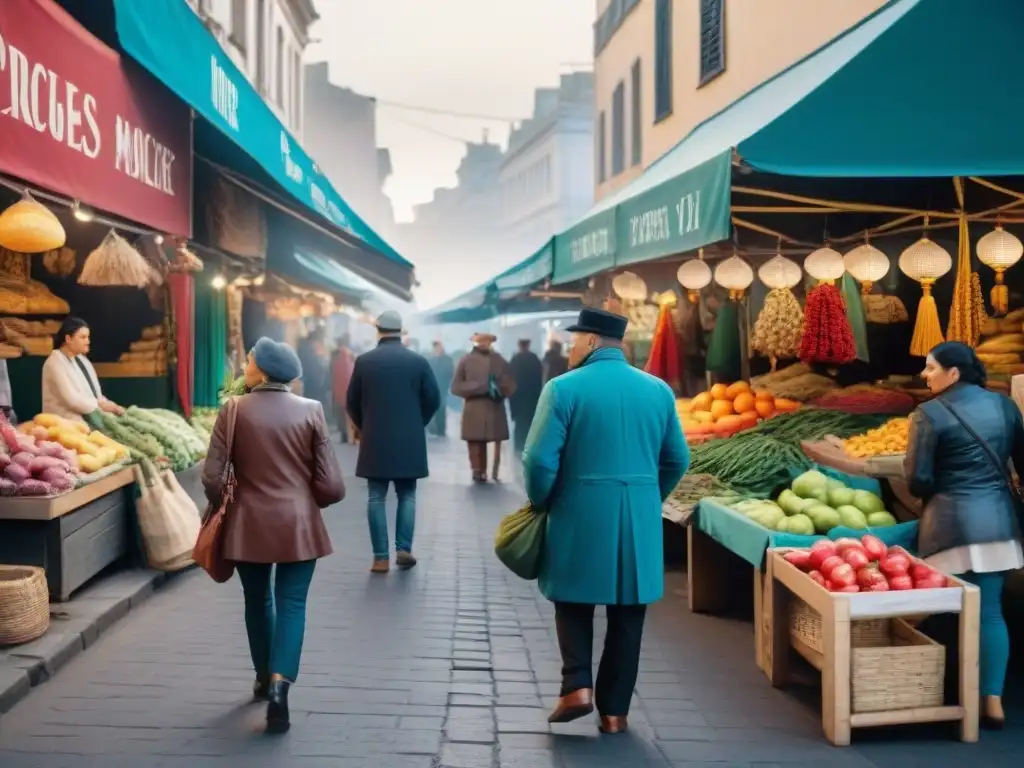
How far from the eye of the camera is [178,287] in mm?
9719

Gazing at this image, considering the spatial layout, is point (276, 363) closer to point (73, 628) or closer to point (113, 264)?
point (73, 628)

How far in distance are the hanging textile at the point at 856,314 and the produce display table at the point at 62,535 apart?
20.0 ft

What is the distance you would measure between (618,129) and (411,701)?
53.8ft

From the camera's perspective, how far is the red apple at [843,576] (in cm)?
495

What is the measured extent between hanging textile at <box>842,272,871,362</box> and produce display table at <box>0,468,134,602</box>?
6094mm

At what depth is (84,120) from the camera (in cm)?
518

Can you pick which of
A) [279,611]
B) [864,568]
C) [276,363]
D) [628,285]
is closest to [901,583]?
[864,568]

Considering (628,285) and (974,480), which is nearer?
(974,480)

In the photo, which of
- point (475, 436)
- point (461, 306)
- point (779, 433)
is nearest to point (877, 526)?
point (779, 433)

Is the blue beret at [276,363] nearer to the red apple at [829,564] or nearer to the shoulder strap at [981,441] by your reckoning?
the red apple at [829,564]

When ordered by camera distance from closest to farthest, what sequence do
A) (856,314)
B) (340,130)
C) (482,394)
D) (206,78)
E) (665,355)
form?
(206,78) < (856,314) < (665,355) < (482,394) < (340,130)

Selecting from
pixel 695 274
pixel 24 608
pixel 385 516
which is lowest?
pixel 24 608

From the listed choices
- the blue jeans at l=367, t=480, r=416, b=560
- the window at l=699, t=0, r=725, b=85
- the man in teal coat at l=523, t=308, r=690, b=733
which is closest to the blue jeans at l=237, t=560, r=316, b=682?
the man in teal coat at l=523, t=308, r=690, b=733

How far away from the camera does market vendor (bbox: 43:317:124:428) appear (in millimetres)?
8180
